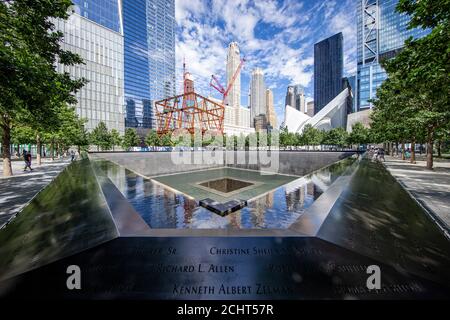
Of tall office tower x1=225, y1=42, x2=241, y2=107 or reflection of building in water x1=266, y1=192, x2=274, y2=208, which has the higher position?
tall office tower x1=225, y1=42, x2=241, y2=107

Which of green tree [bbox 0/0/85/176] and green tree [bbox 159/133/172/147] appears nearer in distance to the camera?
green tree [bbox 0/0/85/176]

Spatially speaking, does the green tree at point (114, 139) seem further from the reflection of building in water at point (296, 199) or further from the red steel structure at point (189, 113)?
the reflection of building in water at point (296, 199)

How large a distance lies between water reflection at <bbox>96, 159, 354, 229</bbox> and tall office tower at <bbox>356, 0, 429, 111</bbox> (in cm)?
9418

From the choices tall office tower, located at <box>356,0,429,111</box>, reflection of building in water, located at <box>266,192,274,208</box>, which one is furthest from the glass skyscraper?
tall office tower, located at <box>356,0,429,111</box>

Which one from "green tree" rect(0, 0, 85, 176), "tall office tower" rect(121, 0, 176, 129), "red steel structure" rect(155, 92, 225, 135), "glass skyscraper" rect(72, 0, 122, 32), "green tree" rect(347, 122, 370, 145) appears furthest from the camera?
"tall office tower" rect(121, 0, 176, 129)

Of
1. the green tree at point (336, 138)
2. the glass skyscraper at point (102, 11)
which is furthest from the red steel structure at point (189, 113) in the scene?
the glass skyscraper at point (102, 11)

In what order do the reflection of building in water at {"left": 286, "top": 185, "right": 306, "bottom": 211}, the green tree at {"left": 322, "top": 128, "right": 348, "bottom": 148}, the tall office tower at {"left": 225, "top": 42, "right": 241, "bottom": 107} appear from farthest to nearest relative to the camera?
the tall office tower at {"left": 225, "top": 42, "right": 241, "bottom": 107}, the green tree at {"left": 322, "top": 128, "right": 348, "bottom": 148}, the reflection of building in water at {"left": 286, "top": 185, "right": 306, "bottom": 211}

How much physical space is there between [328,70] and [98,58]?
17904 centimetres

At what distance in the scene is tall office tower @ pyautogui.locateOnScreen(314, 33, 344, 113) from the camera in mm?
163625

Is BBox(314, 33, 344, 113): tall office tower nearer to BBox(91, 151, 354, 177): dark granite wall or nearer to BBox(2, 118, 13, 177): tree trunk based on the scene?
BBox(91, 151, 354, 177): dark granite wall

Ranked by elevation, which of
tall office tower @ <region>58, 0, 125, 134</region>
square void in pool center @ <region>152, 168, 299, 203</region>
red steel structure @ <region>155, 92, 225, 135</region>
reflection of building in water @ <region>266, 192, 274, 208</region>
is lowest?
square void in pool center @ <region>152, 168, 299, 203</region>

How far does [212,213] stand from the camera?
5363 millimetres

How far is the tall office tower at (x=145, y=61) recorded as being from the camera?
257ft

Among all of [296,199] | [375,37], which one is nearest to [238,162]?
[296,199]
